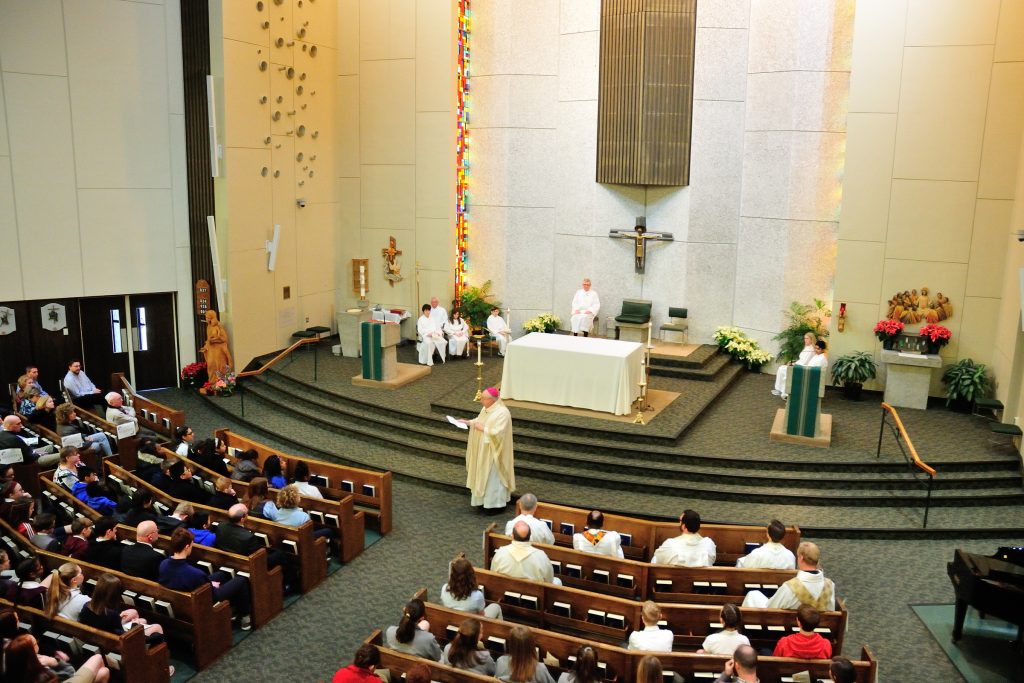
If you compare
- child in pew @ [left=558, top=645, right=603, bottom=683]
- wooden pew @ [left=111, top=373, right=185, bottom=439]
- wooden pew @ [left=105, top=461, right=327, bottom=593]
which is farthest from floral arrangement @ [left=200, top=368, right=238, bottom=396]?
child in pew @ [left=558, top=645, right=603, bottom=683]

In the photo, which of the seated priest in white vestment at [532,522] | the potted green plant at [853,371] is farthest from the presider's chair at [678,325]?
the seated priest in white vestment at [532,522]

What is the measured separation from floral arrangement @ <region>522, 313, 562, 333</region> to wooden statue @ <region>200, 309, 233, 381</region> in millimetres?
5268

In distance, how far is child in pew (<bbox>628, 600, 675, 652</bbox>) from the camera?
19.1ft

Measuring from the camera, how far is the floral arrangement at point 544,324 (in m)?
15.9

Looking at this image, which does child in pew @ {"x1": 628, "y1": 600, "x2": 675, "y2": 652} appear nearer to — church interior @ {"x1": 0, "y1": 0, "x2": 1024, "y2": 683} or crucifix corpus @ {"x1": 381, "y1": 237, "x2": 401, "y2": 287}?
church interior @ {"x1": 0, "y1": 0, "x2": 1024, "y2": 683}

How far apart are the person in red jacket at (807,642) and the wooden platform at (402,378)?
8812 mm

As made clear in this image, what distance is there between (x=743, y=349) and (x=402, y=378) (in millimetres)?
5735

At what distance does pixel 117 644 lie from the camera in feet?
19.7

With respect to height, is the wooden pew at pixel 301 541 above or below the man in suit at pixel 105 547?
below

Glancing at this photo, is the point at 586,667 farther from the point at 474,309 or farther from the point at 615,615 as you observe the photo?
the point at 474,309

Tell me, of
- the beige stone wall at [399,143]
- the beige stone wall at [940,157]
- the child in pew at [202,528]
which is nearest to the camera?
the child in pew at [202,528]

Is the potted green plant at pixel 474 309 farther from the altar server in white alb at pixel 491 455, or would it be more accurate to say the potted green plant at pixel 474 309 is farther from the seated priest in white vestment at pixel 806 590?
the seated priest in white vestment at pixel 806 590

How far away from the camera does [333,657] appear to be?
718cm

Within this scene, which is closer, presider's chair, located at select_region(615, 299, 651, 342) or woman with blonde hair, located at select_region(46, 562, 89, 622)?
woman with blonde hair, located at select_region(46, 562, 89, 622)
